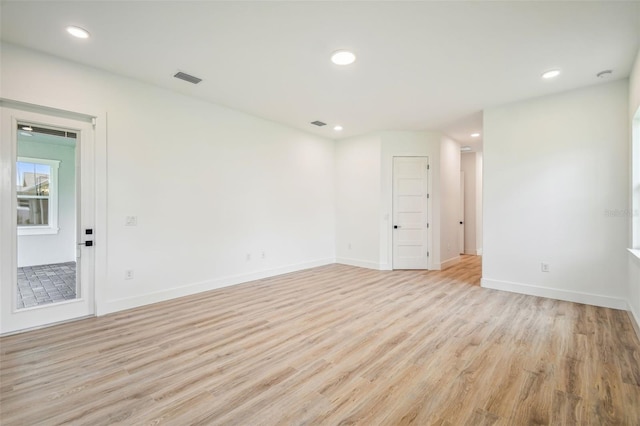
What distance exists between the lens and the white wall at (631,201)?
9.68 feet

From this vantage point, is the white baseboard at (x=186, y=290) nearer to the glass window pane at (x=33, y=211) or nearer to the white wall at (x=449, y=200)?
the glass window pane at (x=33, y=211)

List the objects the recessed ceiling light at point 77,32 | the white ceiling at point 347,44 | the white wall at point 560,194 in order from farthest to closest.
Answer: the white wall at point 560,194 < the recessed ceiling light at point 77,32 < the white ceiling at point 347,44

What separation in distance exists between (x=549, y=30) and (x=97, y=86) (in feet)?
15.8

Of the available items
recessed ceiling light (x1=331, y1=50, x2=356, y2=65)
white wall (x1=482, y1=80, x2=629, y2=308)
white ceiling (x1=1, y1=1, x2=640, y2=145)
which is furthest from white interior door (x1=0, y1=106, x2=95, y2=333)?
white wall (x1=482, y1=80, x2=629, y2=308)

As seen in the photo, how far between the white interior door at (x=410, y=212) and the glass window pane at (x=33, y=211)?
5519 mm

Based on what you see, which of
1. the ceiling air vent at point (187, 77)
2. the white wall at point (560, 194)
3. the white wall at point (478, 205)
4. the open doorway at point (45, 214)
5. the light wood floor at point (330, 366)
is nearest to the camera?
the light wood floor at point (330, 366)

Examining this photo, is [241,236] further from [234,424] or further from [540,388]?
[540,388]

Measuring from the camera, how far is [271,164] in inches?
211

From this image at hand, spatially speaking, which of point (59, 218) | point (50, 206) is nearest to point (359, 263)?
point (59, 218)

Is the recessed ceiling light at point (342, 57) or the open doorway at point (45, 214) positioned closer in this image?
the recessed ceiling light at point (342, 57)

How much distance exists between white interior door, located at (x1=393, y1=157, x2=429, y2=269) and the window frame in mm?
5417

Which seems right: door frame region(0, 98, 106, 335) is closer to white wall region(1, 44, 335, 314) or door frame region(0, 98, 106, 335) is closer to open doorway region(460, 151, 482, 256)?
white wall region(1, 44, 335, 314)

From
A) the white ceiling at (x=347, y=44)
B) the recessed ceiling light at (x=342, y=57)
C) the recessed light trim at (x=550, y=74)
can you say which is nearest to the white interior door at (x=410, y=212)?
the white ceiling at (x=347, y=44)

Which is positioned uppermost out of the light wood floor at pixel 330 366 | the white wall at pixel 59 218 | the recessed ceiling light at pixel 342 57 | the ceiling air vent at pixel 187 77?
the ceiling air vent at pixel 187 77
